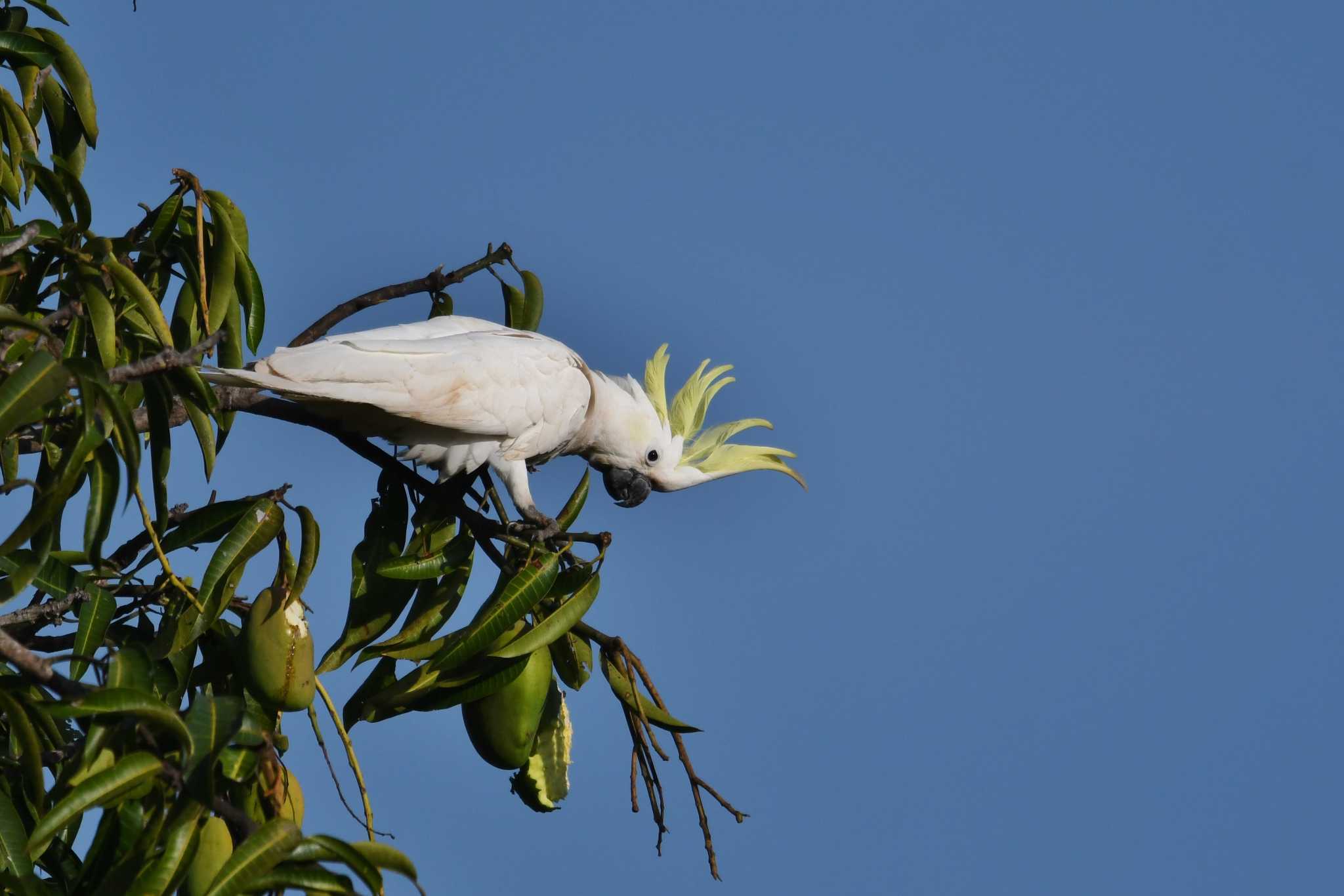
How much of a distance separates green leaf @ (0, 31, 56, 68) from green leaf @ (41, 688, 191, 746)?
1479mm

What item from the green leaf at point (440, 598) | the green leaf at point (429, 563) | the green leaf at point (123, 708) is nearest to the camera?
the green leaf at point (123, 708)

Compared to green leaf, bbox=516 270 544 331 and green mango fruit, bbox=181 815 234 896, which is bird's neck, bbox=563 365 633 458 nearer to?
green leaf, bbox=516 270 544 331

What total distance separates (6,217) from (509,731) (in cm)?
157

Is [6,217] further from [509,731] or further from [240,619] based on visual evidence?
[509,731]

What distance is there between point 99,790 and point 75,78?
5.90 ft

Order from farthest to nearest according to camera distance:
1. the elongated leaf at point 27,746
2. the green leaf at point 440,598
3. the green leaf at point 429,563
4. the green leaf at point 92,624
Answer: the green leaf at point 440,598 → the green leaf at point 429,563 → the green leaf at point 92,624 → the elongated leaf at point 27,746

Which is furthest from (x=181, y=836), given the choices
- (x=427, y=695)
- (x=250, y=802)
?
(x=427, y=695)

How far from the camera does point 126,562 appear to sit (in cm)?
270

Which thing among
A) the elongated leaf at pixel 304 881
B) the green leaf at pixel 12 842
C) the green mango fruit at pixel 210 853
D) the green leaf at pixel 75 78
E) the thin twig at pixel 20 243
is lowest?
the elongated leaf at pixel 304 881

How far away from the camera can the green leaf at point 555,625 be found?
2590 millimetres

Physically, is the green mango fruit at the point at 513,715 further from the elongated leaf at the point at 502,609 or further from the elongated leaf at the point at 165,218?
the elongated leaf at the point at 165,218

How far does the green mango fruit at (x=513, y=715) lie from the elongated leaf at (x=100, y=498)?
1.00 meters

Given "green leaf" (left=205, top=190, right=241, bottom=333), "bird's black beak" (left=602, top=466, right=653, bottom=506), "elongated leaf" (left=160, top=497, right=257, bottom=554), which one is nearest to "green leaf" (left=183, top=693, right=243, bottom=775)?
"elongated leaf" (left=160, top=497, right=257, bottom=554)

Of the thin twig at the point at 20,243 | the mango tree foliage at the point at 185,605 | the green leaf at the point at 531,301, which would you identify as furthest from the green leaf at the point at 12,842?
the green leaf at the point at 531,301
